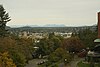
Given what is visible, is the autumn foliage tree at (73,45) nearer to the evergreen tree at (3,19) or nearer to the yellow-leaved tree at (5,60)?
the evergreen tree at (3,19)

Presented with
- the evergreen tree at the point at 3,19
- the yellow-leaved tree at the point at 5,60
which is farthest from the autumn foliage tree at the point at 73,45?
the yellow-leaved tree at the point at 5,60

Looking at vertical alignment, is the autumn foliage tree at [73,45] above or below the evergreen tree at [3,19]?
below

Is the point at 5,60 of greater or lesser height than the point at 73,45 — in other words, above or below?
above

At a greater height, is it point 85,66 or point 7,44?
point 7,44

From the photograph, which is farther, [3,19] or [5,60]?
[3,19]

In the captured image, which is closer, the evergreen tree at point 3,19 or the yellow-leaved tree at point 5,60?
the yellow-leaved tree at point 5,60

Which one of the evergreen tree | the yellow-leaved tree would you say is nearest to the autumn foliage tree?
the evergreen tree

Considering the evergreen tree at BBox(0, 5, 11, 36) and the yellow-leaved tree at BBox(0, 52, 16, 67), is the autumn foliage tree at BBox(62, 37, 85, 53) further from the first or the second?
the yellow-leaved tree at BBox(0, 52, 16, 67)

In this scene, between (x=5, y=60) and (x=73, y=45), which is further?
(x=73, y=45)

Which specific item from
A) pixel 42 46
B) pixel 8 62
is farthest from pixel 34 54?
pixel 8 62

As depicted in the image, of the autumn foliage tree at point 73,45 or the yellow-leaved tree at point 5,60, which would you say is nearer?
the yellow-leaved tree at point 5,60

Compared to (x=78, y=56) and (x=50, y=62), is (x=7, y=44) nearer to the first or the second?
(x=50, y=62)
